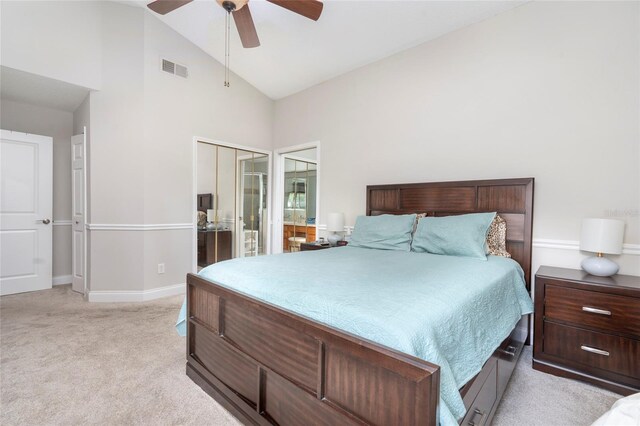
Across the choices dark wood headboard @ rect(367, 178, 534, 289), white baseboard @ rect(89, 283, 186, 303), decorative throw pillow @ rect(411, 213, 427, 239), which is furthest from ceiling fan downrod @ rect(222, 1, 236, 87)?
white baseboard @ rect(89, 283, 186, 303)

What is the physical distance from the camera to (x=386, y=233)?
9.93 feet

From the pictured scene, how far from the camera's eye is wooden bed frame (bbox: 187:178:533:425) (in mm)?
965

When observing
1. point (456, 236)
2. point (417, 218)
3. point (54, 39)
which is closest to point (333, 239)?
point (417, 218)

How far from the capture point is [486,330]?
1520 millimetres

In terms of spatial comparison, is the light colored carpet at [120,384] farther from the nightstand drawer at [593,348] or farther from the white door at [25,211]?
the white door at [25,211]

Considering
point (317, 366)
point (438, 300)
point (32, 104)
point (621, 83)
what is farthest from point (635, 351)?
point (32, 104)

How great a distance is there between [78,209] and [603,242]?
5.52 meters

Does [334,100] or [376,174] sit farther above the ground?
[334,100]

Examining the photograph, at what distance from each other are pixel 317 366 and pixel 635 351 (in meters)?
2.06

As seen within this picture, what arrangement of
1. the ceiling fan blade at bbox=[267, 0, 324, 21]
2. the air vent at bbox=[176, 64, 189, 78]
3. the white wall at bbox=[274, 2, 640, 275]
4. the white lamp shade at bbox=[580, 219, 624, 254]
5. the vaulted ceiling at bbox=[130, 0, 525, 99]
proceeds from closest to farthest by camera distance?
1. the white lamp shade at bbox=[580, 219, 624, 254]
2. the white wall at bbox=[274, 2, 640, 275]
3. the ceiling fan blade at bbox=[267, 0, 324, 21]
4. the vaulted ceiling at bbox=[130, 0, 525, 99]
5. the air vent at bbox=[176, 64, 189, 78]

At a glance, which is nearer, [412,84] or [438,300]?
[438,300]

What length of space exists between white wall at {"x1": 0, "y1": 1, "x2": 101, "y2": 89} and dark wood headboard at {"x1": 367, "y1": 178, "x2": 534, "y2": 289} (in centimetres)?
368

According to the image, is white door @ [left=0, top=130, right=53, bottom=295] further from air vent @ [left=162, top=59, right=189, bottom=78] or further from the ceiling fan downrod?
the ceiling fan downrod

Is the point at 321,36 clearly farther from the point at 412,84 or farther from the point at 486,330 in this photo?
the point at 486,330
